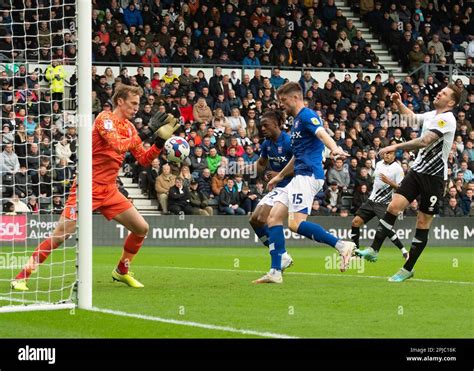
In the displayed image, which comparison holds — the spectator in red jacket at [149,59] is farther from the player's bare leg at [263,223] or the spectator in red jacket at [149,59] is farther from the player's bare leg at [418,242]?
the player's bare leg at [418,242]

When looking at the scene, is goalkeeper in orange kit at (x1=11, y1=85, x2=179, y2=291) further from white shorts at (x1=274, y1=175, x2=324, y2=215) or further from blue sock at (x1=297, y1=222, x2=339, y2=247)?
blue sock at (x1=297, y1=222, x2=339, y2=247)

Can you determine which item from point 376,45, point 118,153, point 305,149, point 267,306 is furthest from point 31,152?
point 376,45

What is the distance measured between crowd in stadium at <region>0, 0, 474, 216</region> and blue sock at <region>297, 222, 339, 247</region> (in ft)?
34.4

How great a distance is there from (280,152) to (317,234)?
6.30 ft

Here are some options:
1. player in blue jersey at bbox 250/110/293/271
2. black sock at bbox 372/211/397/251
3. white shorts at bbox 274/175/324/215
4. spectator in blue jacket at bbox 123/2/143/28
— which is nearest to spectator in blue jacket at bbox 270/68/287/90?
spectator in blue jacket at bbox 123/2/143/28

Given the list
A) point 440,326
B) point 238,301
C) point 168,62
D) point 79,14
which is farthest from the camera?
point 168,62

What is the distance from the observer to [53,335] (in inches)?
337

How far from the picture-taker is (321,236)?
42.1 feet

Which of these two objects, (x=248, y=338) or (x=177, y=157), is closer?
(x=248, y=338)

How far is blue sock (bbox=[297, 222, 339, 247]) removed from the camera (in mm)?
12773

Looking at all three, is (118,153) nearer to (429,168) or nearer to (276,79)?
(429,168)
